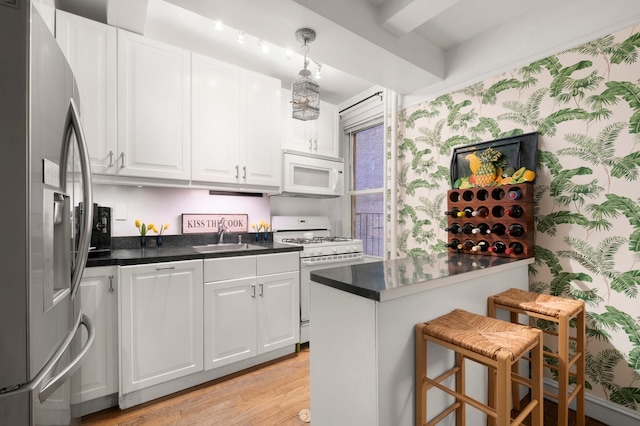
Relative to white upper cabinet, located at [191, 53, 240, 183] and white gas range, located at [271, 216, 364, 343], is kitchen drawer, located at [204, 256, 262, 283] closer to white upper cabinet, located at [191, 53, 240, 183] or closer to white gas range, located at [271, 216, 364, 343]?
white gas range, located at [271, 216, 364, 343]

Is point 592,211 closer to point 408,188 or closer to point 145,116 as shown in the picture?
point 408,188

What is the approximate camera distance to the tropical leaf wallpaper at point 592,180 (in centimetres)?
159

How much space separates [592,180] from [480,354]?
144cm

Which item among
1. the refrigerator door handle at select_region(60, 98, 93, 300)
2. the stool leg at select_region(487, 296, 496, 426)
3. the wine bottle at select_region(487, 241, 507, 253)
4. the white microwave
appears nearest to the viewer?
the refrigerator door handle at select_region(60, 98, 93, 300)

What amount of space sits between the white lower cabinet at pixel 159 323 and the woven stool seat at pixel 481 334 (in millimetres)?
1546

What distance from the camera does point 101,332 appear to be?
172 cm

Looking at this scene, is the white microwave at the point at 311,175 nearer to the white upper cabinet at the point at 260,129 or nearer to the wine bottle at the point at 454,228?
the white upper cabinet at the point at 260,129

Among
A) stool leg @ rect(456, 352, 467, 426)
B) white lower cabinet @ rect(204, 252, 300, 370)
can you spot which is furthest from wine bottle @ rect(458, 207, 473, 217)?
white lower cabinet @ rect(204, 252, 300, 370)

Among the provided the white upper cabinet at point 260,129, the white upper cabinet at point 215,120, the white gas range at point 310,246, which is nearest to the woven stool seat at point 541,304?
the white gas range at point 310,246

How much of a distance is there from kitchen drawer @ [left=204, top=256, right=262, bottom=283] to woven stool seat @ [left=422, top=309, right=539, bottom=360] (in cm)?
141

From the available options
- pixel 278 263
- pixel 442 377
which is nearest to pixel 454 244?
pixel 442 377

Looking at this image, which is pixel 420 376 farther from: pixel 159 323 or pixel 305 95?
pixel 305 95

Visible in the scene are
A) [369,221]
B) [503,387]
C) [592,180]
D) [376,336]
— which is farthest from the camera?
[369,221]

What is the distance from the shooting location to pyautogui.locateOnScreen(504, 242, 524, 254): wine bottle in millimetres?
1874
